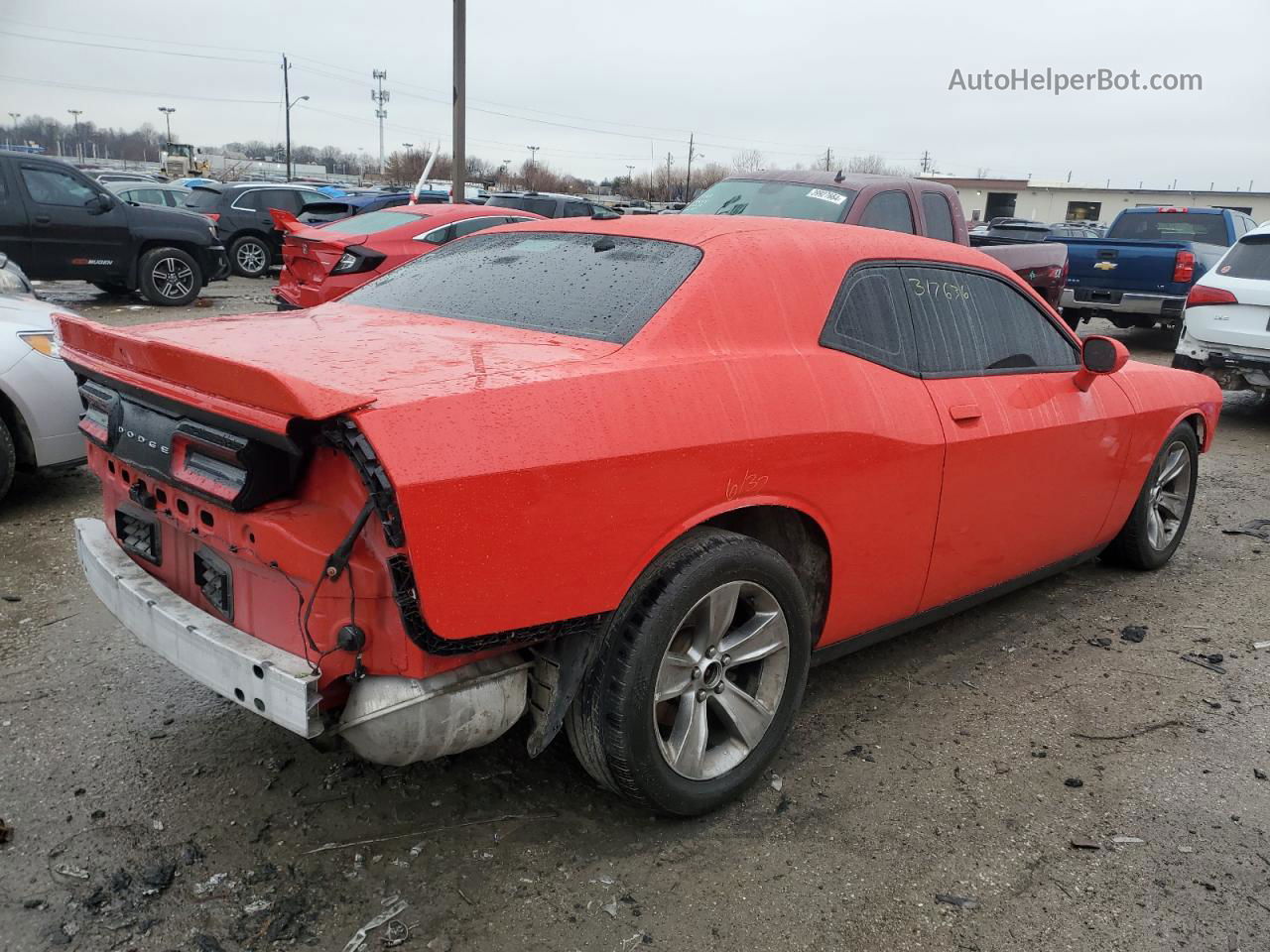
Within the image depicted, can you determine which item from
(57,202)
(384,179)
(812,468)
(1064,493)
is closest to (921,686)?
(1064,493)

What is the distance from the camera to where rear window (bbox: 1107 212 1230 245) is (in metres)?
13.4

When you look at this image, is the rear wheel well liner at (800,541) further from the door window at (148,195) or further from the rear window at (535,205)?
the door window at (148,195)

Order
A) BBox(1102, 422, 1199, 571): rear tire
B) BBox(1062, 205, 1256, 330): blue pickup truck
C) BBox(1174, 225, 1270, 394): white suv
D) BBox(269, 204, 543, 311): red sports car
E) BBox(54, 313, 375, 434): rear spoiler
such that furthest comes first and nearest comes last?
BBox(1062, 205, 1256, 330): blue pickup truck → BBox(269, 204, 543, 311): red sports car → BBox(1174, 225, 1270, 394): white suv → BBox(1102, 422, 1199, 571): rear tire → BBox(54, 313, 375, 434): rear spoiler

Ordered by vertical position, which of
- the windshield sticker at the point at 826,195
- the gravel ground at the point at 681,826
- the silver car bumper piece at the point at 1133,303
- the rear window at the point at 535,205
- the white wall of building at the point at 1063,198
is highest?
the white wall of building at the point at 1063,198

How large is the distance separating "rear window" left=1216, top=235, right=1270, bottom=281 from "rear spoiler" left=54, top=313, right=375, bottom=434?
8486 mm

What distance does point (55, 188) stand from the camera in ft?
Answer: 39.1

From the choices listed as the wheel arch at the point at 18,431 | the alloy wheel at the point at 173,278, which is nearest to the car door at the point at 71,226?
the alloy wheel at the point at 173,278

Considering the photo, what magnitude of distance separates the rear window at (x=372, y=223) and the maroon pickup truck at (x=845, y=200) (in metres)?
3.41

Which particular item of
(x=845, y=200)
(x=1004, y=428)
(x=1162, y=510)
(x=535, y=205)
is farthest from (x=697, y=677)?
(x=535, y=205)

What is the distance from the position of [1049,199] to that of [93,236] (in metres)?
60.4

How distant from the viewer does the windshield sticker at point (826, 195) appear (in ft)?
24.9

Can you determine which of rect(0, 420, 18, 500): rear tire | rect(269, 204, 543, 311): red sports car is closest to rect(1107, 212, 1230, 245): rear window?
rect(269, 204, 543, 311): red sports car

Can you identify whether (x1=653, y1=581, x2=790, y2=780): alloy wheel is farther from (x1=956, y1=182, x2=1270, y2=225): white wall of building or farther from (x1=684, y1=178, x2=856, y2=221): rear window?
(x1=956, y1=182, x2=1270, y2=225): white wall of building

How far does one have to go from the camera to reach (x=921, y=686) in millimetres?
3684
